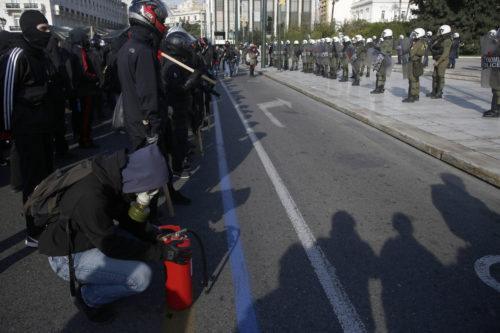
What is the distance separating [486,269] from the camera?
3391mm

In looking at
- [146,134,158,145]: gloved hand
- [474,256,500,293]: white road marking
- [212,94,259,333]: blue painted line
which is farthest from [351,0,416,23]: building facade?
[146,134,158,145]: gloved hand

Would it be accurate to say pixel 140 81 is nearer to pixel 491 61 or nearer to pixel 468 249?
pixel 468 249

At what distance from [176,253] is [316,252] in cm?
152

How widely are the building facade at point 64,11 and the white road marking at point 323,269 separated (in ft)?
144

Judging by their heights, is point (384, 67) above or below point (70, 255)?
above

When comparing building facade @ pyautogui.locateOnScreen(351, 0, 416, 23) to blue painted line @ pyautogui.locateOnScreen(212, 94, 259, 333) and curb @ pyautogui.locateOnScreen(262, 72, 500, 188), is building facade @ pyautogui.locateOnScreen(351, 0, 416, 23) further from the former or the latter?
blue painted line @ pyautogui.locateOnScreen(212, 94, 259, 333)

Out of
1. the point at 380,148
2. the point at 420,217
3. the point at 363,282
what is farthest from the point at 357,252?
the point at 380,148

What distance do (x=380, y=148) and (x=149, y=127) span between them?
502 cm

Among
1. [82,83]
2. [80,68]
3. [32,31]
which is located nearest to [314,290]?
[32,31]

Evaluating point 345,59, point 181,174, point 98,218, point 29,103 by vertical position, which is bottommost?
point 181,174

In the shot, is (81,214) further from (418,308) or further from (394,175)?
(394,175)

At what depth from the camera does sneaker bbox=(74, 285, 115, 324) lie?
2.73m

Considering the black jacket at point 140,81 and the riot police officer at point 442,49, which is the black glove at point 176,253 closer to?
the black jacket at point 140,81

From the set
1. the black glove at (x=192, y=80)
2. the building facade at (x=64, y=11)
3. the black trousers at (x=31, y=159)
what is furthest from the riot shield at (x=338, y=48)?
the building facade at (x=64, y=11)
